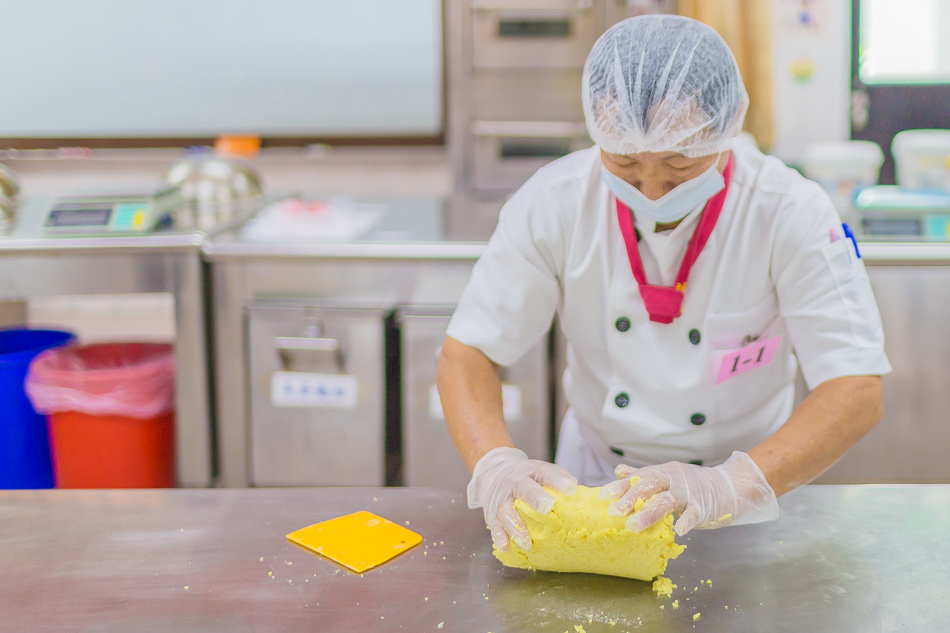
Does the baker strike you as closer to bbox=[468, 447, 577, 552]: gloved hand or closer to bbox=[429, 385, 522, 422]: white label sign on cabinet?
bbox=[468, 447, 577, 552]: gloved hand

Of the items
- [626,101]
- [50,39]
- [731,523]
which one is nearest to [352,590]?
[731,523]

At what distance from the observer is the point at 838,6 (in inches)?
143

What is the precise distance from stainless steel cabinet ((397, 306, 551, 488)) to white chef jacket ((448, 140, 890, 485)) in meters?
1.01

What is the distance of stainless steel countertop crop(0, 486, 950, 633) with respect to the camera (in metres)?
1.08

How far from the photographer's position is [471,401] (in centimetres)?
146

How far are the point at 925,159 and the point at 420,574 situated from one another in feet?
8.09

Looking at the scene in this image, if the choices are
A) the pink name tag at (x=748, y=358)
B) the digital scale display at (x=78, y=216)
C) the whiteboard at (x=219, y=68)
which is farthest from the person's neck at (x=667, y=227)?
the whiteboard at (x=219, y=68)

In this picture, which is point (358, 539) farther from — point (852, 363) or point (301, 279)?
point (301, 279)

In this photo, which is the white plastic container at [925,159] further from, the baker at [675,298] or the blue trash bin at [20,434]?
the blue trash bin at [20,434]

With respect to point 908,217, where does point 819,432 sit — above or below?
below

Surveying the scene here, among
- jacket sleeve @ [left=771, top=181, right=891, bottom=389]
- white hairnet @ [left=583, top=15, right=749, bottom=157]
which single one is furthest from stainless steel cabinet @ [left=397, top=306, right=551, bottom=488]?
white hairnet @ [left=583, top=15, right=749, bottom=157]

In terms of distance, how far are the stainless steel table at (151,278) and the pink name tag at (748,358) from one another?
5.60 feet

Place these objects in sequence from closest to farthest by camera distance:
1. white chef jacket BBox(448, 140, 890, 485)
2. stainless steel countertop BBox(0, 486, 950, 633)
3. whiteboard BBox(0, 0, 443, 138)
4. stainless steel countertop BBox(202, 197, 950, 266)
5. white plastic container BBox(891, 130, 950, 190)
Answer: stainless steel countertop BBox(0, 486, 950, 633), white chef jacket BBox(448, 140, 890, 485), stainless steel countertop BBox(202, 197, 950, 266), white plastic container BBox(891, 130, 950, 190), whiteboard BBox(0, 0, 443, 138)

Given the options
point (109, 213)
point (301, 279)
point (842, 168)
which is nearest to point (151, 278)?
point (109, 213)
